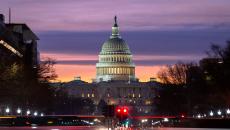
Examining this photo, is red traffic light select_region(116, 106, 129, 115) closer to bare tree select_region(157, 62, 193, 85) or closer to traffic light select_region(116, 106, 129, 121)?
traffic light select_region(116, 106, 129, 121)

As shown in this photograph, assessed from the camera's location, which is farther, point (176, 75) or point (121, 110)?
point (176, 75)

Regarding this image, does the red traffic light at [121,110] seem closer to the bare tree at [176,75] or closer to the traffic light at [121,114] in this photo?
the traffic light at [121,114]

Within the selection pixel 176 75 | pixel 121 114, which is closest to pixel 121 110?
pixel 121 114

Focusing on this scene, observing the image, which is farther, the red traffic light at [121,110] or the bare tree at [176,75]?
the bare tree at [176,75]

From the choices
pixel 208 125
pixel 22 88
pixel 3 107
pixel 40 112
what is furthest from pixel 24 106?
pixel 208 125

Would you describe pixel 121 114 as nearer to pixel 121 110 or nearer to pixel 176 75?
pixel 121 110

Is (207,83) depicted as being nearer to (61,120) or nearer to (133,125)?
(61,120)

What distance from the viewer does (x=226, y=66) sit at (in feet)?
389

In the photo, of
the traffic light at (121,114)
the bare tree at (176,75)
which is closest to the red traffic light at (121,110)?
the traffic light at (121,114)

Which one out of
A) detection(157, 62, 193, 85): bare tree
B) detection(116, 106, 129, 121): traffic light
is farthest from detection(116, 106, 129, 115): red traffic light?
detection(157, 62, 193, 85): bare tree

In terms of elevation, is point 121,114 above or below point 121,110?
below

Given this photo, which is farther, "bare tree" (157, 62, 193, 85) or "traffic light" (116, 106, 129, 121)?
"bare tree" (157, 62, 193, 85)

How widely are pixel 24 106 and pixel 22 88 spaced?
2219 centimetres

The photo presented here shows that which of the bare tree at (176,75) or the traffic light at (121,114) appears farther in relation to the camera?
the bare tree at (176,75)
